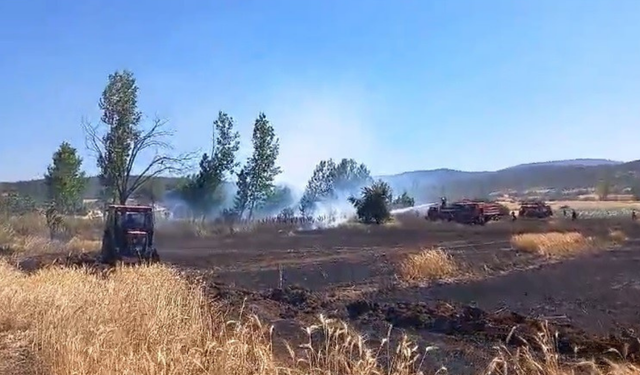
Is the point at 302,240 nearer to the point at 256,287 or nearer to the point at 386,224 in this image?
the point at 386,224

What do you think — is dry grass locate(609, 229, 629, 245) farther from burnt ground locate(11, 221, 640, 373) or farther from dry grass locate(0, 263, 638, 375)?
dry grass locate(0, 263, 638, 375)

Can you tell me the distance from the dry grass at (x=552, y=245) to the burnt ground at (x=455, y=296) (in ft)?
2.75

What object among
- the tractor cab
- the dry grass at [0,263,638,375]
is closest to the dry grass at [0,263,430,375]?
the dry grass at [0,263,638,375]

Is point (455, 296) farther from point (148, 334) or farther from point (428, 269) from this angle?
point (148, 334)

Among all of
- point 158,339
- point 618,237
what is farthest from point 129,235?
point 618,237

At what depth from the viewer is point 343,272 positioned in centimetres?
2623

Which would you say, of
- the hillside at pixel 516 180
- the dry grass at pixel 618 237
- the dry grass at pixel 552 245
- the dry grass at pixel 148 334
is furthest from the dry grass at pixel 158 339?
the hillside at pixel 516 180

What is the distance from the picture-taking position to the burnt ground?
40.3 feet

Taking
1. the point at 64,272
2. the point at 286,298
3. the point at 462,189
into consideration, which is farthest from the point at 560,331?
the point at 462,189

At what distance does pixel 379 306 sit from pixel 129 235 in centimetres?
1298

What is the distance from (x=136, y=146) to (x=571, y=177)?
15004 cm

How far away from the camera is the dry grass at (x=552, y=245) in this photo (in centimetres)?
3111

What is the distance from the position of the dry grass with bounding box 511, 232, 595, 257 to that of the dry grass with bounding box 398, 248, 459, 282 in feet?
29.1

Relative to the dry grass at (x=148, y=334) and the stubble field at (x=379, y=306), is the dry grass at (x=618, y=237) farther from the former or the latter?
the dry grass at (x=148, y=334)
